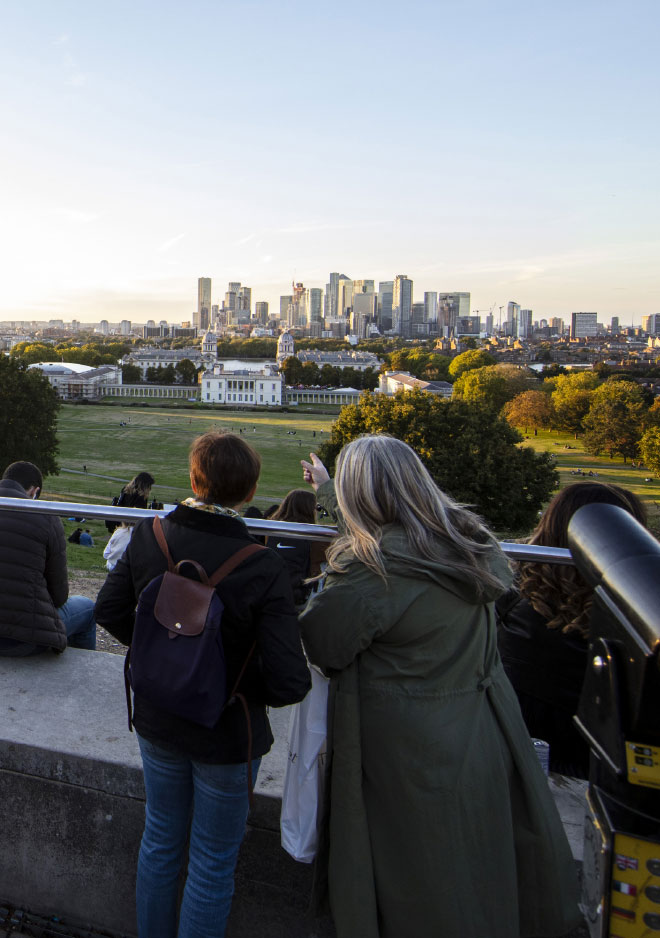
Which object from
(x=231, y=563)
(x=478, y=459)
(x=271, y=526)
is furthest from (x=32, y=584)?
(x=478, y=459)

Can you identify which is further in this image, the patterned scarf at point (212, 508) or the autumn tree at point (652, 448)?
the autumn tree at point (652, 448)

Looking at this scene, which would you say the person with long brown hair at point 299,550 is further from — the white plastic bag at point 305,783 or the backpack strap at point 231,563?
the white plastic bag at point 305,783

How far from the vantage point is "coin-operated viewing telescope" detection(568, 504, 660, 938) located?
1.20 meters

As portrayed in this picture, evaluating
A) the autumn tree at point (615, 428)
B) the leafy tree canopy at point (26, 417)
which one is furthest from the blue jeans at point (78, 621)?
the autumn tree at point (615, 428)

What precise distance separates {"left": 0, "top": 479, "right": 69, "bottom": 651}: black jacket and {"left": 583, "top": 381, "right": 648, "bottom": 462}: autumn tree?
195 ft

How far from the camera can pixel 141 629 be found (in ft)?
6.86

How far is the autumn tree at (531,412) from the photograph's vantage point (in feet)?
238

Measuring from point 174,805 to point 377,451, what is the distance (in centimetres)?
116

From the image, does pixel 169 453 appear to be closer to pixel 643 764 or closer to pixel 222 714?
pixel 222 714

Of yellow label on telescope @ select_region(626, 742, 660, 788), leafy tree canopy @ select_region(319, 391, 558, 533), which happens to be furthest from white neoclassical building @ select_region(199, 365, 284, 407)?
yellow label on telescope @ select_region(626, 742, 660, 788)

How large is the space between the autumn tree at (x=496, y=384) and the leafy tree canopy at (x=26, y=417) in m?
53.3

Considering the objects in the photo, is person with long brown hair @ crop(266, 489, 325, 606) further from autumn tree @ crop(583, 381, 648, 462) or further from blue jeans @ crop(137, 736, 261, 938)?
autumn tree @ crop(583, 381, 648, 462)

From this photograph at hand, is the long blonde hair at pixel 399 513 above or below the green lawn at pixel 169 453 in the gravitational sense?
above

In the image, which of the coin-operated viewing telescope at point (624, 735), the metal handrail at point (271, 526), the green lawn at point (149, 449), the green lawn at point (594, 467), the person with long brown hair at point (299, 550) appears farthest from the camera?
Result: the green lawn at point (594, 467)
